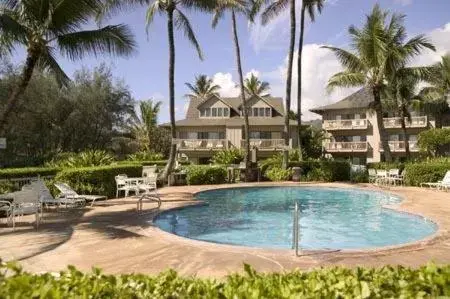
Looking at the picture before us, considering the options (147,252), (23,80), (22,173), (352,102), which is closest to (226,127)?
(352,102)

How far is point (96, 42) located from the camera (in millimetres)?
13625

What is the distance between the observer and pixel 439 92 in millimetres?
41156

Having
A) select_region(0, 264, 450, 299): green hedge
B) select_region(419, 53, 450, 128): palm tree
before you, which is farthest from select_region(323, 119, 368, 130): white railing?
select_region(0, 264, 450, 299): green hedge

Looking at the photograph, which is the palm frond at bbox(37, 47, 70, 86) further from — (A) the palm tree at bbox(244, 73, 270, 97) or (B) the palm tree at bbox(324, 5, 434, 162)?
(A) the palm tree at bbox(244, 73, 270, 97)

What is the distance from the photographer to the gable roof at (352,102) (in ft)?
154

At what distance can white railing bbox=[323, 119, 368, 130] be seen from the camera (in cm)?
4638

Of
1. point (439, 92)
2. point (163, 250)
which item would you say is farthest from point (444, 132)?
point (163, 250)

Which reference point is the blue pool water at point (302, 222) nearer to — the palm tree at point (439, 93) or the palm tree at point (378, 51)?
the palm tree at point (378, 51)

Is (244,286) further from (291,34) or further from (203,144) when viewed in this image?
(203,144)

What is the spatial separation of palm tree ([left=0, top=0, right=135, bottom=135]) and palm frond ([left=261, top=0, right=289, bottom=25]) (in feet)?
59.3

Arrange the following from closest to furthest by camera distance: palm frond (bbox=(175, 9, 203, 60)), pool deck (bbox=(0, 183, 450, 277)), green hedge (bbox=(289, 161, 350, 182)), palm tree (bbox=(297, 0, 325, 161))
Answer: pool deck (bbox=(0, 183, 450, 277)) → palm frond (bbox=(175, 9, 203, 60)) → green hedge (bbox=(289, 161, 350, 182)) → palm tree (bbox=(297, 0, 325, 161))

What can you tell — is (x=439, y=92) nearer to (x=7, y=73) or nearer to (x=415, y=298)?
(x=7, y=73)

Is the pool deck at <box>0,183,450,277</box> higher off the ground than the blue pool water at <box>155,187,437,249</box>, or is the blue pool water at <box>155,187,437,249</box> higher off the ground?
the pool deck at <box>0,183,450,277</box>

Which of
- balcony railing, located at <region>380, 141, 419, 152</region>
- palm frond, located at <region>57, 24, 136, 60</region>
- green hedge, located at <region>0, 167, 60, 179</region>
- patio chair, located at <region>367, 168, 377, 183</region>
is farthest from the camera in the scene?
balcony railing, located at <region>380, 141, 419, 152</region>
